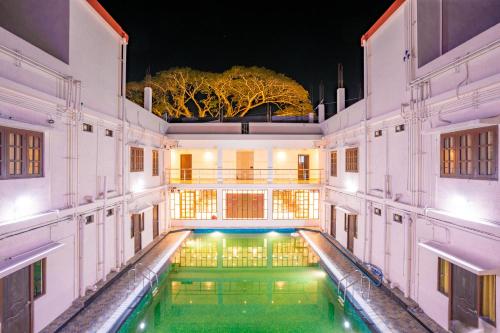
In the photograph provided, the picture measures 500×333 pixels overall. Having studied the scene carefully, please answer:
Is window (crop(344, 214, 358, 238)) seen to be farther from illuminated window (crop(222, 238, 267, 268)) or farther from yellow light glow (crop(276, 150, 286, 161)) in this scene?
yellow light glow (crop(276, 150, 286, 161))

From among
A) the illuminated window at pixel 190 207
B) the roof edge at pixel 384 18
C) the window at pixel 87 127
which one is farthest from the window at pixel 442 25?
the illuminated window at pixel 190 207

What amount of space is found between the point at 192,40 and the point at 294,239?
63.7 ft

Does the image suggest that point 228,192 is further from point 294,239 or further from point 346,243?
Answer: point 346,243

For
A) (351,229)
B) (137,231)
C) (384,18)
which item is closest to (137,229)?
(137,231)

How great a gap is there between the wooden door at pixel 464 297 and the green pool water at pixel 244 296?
1.96 metres

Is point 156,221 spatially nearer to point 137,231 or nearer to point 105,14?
point 137,231

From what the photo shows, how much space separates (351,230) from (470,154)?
22.1 feet

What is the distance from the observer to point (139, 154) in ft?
41.4

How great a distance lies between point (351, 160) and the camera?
1265 cm

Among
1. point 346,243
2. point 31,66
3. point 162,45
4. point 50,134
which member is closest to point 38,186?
point 50,134

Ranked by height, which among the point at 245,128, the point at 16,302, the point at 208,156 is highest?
the point at 245,128

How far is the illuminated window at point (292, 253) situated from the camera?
12.0 metres

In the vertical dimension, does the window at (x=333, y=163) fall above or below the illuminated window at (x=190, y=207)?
above

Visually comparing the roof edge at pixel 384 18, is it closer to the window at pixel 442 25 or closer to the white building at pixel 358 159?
the white building at pixel 358 159
